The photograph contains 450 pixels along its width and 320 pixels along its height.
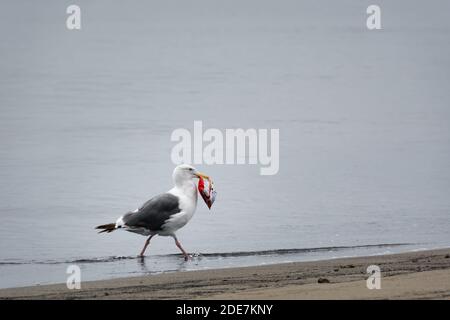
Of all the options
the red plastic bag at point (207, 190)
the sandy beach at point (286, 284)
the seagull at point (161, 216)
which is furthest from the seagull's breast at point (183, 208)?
the sandy beach at point (286, 284)

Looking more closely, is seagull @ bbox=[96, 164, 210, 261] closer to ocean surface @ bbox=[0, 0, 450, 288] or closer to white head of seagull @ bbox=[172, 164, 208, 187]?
white head of seagull @ bbox=[172, 164, 208, 187]

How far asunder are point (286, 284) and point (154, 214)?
2950 mm

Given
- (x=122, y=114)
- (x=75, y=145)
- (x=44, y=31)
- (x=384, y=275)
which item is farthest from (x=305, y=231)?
(x=44, y=31)

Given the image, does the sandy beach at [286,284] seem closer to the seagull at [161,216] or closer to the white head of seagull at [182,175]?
the seagull at [161,216]

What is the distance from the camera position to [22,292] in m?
9.05

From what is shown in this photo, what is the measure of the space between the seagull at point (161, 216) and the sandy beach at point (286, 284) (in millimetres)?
1423

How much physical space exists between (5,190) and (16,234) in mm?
2411

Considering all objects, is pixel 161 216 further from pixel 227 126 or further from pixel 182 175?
pixel 227 126

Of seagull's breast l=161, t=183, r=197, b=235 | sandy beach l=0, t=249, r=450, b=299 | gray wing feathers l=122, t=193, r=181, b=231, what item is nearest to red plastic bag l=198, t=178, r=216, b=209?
seagull's breast l=161, t=183, r=197, b=235

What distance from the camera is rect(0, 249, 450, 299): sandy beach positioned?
811 cm

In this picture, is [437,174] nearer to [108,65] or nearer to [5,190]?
[5,190]

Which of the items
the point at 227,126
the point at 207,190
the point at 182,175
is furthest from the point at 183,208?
the point at 227,126

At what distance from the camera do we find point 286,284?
8836mm

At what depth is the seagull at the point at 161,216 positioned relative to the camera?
1149 centimetres
